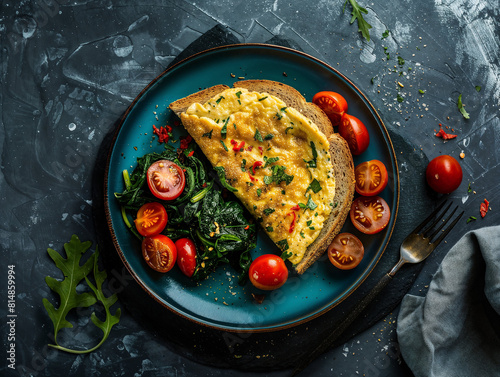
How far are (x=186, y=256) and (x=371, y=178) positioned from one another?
221cm

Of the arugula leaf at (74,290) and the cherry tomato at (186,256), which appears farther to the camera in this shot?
the arugula leaf at (74,290)

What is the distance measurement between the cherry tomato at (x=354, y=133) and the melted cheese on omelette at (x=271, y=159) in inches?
12.7

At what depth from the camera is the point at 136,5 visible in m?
4.76

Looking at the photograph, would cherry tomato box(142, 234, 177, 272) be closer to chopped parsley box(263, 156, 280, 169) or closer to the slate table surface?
the slate table surface

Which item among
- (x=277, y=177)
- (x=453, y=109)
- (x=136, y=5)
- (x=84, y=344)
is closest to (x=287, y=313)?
(x=277, y=177)

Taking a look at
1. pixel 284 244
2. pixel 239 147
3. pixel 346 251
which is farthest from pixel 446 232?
pixel 239 147

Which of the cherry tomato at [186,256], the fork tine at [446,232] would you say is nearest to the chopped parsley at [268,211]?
the cherry tomato at [186,256]

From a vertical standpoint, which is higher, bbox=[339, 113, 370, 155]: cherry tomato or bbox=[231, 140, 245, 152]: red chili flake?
bbox=[339, 113, 370, 155]: cherry tomato

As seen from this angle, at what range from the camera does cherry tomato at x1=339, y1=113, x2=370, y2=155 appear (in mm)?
4332

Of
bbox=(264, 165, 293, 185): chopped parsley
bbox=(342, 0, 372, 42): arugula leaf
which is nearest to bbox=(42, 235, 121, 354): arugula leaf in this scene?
bbox=(264, 165, 293, 185): chopped parsley

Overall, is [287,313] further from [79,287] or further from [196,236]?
[79,287]

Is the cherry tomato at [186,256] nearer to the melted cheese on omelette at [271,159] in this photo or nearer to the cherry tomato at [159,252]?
the cherry tomato at [159,252]

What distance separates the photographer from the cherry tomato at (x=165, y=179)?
14.0ft

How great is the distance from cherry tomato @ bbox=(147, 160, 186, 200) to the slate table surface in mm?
877
